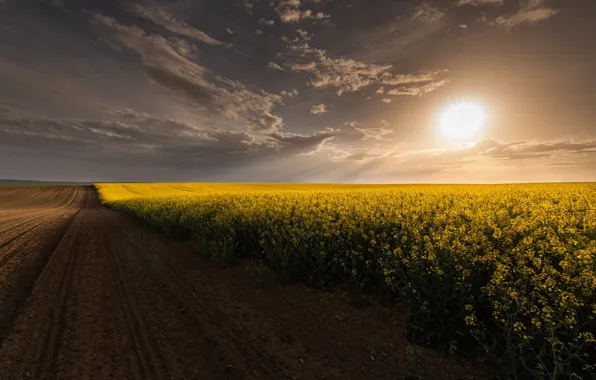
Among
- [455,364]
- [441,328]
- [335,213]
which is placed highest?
[335,213]

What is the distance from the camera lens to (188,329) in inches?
216

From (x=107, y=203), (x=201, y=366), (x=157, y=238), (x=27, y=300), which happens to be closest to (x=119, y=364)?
(x=201, y=366)

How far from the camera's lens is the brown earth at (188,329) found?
437cm

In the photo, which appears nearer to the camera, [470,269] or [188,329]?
[470,269]

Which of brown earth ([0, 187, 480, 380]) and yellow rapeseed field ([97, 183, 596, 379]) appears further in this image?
brown earth ([0, 187, 480, 380])

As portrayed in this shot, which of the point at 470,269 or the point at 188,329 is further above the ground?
the point at 470,269

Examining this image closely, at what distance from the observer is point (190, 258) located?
10.2 m

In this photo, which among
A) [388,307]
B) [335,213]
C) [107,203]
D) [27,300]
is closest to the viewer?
[388,307]

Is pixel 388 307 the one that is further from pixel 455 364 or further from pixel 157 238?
pixel 157 238

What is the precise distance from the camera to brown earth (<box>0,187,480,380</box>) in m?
4.37

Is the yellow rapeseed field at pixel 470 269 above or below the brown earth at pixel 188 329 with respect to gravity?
above

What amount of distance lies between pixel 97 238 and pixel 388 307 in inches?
532

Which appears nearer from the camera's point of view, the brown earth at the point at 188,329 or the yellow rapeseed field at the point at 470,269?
the yellow rapeseed field at the point at 470,269

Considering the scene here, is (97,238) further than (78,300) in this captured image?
Yes
